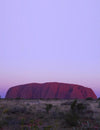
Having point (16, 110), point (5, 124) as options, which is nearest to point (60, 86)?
point (16, 110)

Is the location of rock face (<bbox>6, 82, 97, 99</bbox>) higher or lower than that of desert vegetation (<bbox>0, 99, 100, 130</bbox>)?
lower

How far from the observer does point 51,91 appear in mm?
70812

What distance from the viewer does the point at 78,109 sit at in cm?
1213

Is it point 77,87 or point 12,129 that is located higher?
point 12,129

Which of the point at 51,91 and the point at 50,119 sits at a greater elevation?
the point at 50,119

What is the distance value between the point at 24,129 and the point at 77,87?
66704 millimetres

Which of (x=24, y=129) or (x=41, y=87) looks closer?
(x=24, y=129)

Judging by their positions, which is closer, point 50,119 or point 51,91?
point 50,119

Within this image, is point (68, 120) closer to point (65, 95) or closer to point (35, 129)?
point (35, 129)

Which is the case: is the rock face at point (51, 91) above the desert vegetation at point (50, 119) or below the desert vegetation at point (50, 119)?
below

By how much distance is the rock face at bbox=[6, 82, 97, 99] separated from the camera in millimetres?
69312

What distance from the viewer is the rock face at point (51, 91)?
69.3m

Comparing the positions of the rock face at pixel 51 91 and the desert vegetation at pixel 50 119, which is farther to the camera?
the rock face at pixel 51 91

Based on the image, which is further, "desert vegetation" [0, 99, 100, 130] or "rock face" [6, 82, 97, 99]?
"rock face" [6, 82, 97, 99]
